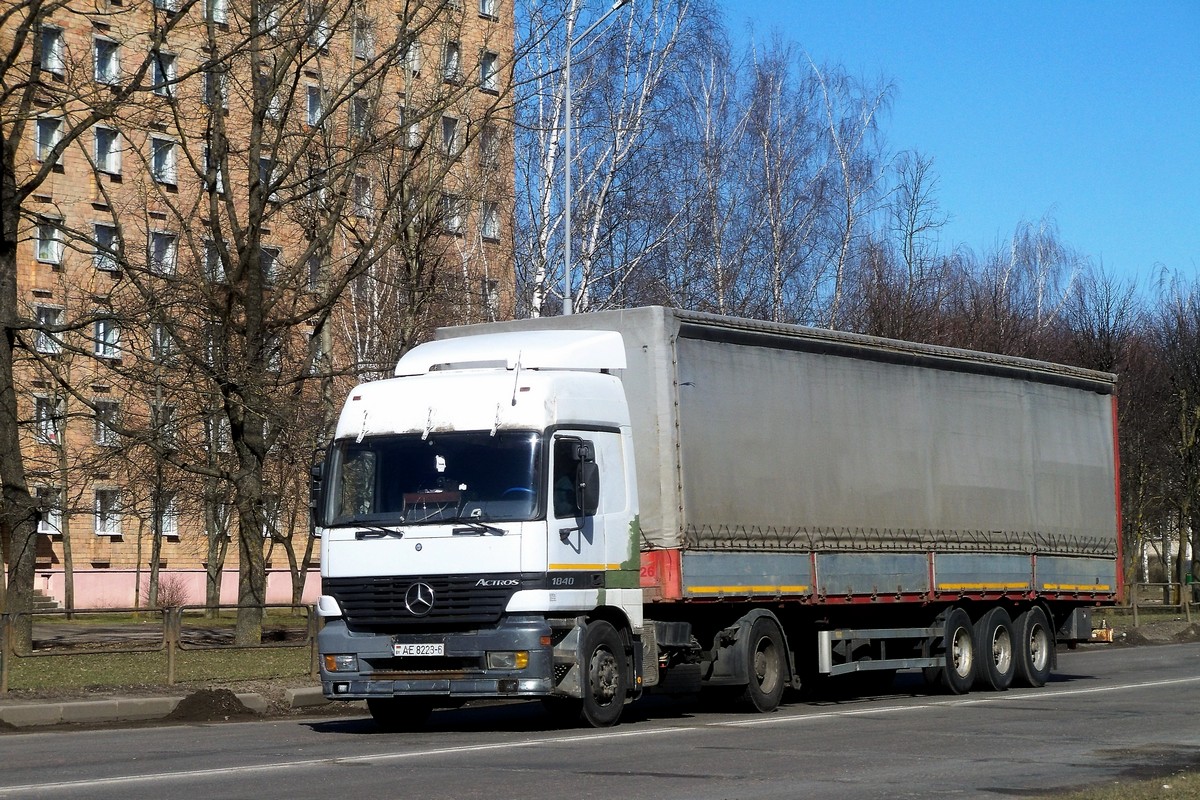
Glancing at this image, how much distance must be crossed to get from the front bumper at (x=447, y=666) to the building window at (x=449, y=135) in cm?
1553

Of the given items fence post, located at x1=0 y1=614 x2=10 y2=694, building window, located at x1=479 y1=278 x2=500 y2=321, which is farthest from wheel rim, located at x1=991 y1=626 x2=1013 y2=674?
building window, located at x1=479 y1=278 x2=500 y2=321

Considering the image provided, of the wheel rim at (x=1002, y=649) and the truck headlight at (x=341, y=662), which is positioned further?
the wheel rim at (x=1002, y=649)

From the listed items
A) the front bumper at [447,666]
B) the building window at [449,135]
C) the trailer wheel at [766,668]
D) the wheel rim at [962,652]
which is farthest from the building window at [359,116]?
the front bumper at [447,666]

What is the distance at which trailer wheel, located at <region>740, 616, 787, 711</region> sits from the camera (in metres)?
16.2

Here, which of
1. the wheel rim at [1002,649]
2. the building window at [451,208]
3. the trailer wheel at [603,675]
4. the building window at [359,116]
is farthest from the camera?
the building window at [451,208]

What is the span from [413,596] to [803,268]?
2728 centimetres

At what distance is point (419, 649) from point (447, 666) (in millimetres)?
269

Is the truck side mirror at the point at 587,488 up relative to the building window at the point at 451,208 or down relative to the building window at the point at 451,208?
down

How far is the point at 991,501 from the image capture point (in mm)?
19938

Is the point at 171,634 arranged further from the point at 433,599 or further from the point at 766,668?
the point at 766,668

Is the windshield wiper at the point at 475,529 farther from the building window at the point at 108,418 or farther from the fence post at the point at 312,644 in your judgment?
the building window at the point at 108,418

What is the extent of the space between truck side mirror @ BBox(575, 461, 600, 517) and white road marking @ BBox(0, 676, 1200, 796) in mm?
1848

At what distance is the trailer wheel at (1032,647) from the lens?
20453mm

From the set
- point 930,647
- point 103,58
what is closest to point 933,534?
point 930,647
